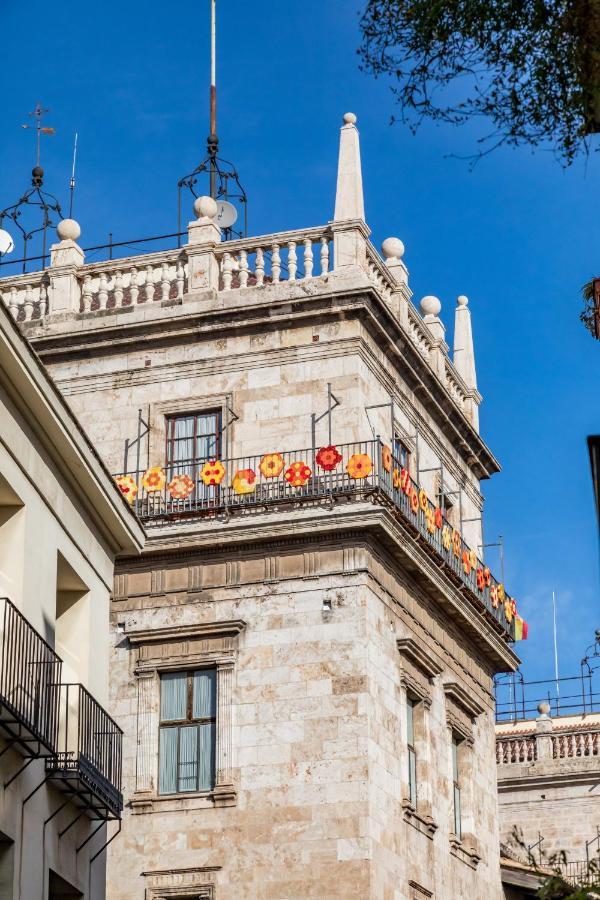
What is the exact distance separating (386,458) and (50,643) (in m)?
14.2

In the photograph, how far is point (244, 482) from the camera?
39969mm

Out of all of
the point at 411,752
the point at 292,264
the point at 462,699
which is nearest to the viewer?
the point at 411,752

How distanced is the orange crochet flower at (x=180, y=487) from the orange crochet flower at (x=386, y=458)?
3.84 metres

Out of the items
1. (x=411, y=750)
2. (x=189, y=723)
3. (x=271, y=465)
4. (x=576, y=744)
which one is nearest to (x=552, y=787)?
(x=576, y=744)

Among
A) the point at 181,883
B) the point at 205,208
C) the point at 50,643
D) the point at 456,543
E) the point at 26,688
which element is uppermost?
the point at 205,208

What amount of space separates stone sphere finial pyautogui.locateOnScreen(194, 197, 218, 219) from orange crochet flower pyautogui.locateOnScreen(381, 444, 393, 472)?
22.0 feet

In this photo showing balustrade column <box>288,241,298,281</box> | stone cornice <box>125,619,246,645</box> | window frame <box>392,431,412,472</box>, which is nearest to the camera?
stone cornice <box>125,619,246,645</box>

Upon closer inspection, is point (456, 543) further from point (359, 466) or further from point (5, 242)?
point (5, 242)

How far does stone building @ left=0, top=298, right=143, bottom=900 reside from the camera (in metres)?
24.5

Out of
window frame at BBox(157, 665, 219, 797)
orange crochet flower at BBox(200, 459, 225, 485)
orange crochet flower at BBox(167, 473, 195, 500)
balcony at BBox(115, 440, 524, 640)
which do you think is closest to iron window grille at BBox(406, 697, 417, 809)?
balcony at BBox(115, 440, 524, 640)

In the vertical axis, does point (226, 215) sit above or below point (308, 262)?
above

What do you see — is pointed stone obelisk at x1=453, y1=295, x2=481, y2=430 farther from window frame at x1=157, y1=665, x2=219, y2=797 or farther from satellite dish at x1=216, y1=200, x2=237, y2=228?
window frame at x1=157, y1=665, x2=219, y2=797

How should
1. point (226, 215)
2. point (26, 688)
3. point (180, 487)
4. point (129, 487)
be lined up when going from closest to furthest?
point (26, 688)
point (180, 487)
point (129, 487)
point (226, 215)

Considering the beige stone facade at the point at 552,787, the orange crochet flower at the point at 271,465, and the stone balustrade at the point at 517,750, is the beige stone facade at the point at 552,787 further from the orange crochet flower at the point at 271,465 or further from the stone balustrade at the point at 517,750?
the orange crochet flower at the point at 271,465
